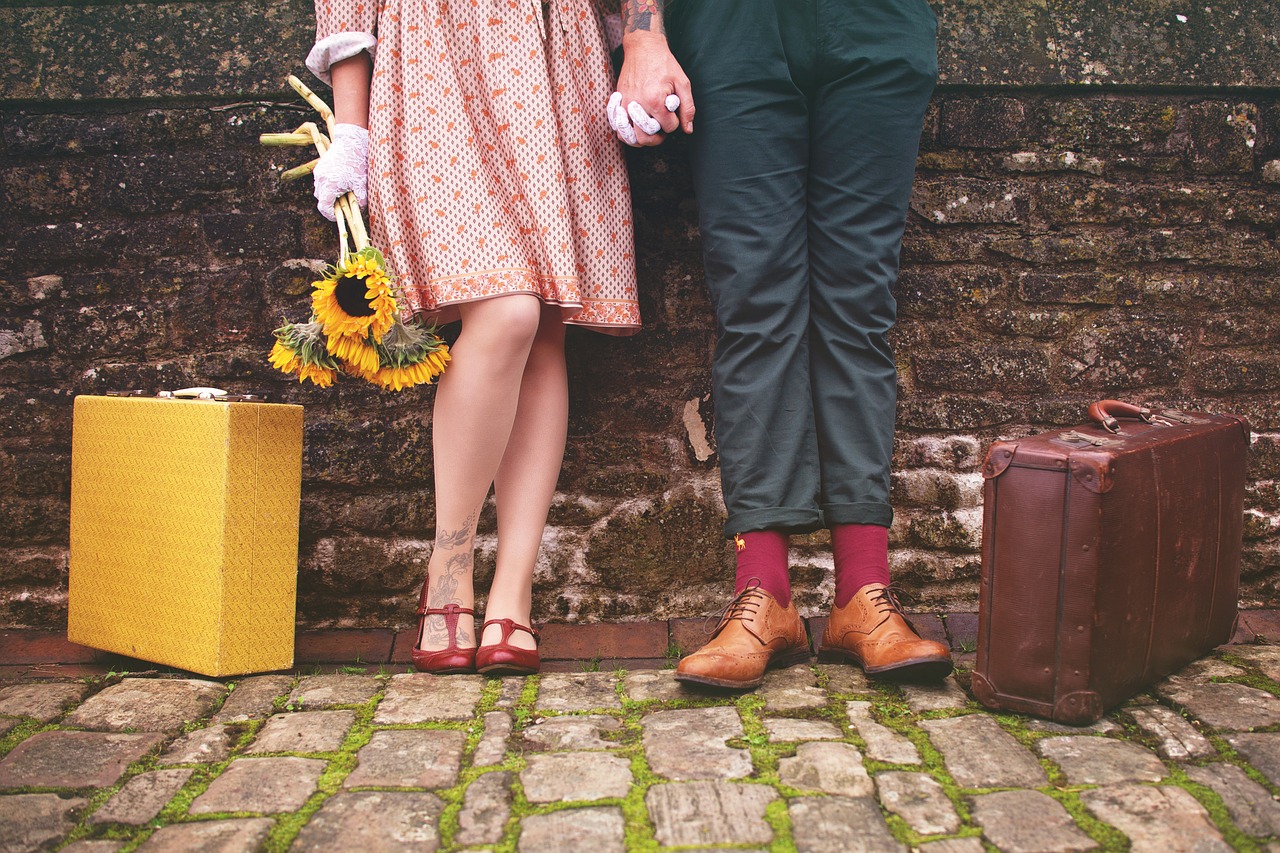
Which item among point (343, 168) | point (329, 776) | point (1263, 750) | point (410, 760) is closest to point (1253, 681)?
point (1263, 750)

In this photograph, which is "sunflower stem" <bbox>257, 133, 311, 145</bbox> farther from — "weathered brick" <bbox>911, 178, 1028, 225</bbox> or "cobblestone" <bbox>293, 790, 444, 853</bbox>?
"weathered brick" <bbox>911, 178, 1028, 225</bbox>

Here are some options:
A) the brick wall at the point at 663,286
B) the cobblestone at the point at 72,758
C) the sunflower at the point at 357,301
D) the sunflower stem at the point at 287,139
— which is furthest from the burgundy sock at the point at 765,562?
the sunflower stem at the point at 287,139

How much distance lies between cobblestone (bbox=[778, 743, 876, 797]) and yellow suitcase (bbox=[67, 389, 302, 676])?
1131 mm

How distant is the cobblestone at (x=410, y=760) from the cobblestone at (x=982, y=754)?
767mm

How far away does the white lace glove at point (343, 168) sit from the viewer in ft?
6.43

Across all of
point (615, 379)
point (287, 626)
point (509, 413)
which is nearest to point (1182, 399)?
point (615, 379)

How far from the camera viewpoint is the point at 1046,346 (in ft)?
8.03

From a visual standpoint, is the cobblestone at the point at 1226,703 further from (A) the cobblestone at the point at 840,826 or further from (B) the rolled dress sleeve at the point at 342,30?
(B) the rolled dress sleeve at the point at 342,30

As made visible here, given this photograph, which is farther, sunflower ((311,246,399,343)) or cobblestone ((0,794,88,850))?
sunflower ((311,246,399,343))

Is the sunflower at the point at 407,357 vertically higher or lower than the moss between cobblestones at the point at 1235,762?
higher

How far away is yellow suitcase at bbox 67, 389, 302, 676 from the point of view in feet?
6.40

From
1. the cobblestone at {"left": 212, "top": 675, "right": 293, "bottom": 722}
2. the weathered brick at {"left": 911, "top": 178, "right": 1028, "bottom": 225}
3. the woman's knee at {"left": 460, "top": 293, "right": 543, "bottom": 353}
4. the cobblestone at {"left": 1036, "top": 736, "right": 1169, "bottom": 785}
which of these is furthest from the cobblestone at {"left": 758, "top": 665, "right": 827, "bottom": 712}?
the weathered brick at {"left": 911, "top": 178, "right": 1028, "bottom": 225}

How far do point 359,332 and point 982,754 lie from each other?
131 centimetres

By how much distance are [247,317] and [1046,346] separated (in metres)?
1.96
